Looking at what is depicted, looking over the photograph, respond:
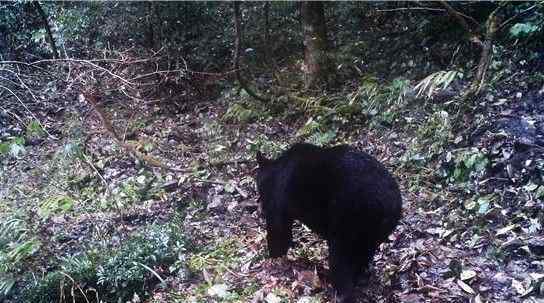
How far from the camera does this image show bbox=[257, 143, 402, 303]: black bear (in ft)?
13.2

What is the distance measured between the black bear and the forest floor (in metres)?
0.48

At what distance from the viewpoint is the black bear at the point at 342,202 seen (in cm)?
402

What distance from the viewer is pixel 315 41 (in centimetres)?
836

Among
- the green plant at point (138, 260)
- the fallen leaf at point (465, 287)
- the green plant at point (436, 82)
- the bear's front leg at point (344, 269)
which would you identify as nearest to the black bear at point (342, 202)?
the bear's front leg at point (344, 269)

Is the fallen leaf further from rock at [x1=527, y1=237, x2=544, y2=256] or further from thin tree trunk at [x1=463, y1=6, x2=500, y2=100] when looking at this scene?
thin tree trunk at [x1=463, y1=6, x2=500, y2=100]

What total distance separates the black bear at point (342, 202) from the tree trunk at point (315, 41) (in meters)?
3.73

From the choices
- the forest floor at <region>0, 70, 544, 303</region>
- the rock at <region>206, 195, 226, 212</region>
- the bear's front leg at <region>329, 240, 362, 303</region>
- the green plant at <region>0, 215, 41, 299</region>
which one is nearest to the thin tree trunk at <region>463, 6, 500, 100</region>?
the forest floor at <region>0, 70, 544, 303</region>

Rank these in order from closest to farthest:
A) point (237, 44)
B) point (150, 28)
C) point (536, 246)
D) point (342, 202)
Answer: point (342, 202) → point (536, 246) → point (237, 44) → point (150, 28)

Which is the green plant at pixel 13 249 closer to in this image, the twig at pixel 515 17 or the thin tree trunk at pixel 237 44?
the thin tree trunk at pixel 237 44

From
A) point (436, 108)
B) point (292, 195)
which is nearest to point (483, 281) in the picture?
point (292, 195)

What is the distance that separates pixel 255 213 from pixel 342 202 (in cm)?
247

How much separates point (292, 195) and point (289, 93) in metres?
4.09

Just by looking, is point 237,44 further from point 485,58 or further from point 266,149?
point 485,58

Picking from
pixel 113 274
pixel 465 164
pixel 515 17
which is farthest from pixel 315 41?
pixel 113 274
